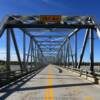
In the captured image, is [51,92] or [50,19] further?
[50,19]

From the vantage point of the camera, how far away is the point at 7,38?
3033cm

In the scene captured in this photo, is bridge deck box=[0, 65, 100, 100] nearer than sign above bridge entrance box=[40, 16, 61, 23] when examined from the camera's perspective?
Yes

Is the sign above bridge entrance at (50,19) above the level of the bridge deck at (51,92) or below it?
above

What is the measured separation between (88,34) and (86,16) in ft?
11.4

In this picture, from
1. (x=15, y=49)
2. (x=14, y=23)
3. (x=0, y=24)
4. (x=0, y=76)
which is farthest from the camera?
(x=15, y=49)

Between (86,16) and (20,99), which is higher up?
(86,16)

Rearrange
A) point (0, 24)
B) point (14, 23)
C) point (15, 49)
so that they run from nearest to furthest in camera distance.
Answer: point (0, 24) < point (14, 23) < point (15, 49)

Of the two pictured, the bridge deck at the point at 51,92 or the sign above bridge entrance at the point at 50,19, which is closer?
the bridge deck at the point at 51,92

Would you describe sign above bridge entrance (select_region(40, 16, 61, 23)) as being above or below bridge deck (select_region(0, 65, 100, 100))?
above

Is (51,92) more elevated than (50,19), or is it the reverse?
(50,19)

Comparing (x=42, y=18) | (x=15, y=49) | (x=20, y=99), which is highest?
(x=42, y=18)

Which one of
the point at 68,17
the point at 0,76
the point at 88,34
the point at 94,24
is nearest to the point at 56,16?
the point at 68,17

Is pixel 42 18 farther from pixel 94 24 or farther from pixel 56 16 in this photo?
pixel 94 24

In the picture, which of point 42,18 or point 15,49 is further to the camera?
point 15,49
